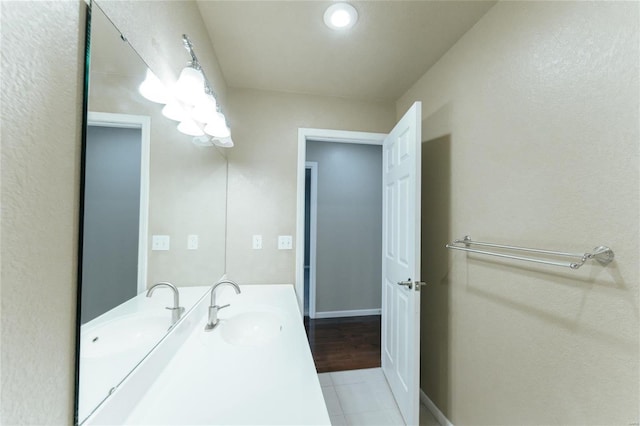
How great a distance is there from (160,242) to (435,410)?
→ 6.62 feet

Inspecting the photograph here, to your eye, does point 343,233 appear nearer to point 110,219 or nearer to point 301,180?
point 301,180

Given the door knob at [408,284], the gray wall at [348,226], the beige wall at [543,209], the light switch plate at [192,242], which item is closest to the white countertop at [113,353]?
the light switch plate at [192,242]

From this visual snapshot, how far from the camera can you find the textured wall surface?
0.38 m

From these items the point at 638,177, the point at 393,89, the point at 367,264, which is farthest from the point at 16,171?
the point at 367,264

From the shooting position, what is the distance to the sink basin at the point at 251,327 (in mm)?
1262

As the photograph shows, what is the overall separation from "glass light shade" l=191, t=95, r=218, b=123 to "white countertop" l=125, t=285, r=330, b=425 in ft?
3.48

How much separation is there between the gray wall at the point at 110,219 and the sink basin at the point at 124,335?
0.16ft

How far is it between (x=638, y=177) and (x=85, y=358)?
1621 millimetres

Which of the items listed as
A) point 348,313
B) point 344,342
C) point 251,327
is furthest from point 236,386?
point 348,313

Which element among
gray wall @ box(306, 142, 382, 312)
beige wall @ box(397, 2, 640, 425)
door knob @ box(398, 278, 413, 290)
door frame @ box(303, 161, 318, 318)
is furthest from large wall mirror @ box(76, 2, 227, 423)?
gray wall @ box(306, 142, 382, 312)

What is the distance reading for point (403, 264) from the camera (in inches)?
65.4

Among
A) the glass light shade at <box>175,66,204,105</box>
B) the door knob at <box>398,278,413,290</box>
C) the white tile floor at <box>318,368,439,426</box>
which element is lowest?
the white tile floor at <box>318,368,439,426</box>

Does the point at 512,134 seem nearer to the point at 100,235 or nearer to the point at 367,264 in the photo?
the point at 100,235

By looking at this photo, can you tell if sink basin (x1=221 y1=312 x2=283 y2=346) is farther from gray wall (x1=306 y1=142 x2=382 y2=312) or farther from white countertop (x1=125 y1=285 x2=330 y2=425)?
gray wall (x1=306 y1=142 x2=382 y2=312)
